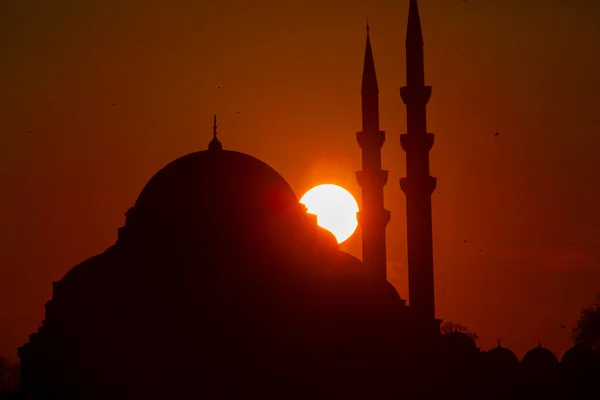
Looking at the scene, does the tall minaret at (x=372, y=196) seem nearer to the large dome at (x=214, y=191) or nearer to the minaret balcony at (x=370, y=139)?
the minaret balcony at (x=370, y=139)

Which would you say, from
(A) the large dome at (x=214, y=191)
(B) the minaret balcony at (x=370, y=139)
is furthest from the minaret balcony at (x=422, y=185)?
→ (A) the large dome at (x=214, y=191)

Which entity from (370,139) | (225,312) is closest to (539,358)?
(370,139)

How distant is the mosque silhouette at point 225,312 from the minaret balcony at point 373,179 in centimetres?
393

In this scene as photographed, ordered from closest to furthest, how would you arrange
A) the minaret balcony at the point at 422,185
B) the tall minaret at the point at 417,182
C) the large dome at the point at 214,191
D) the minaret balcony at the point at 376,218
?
the large dome at the point at 214,191 → the tall minaret at the point at 417,182 → the minaret balcony at the point at 422,185 → the minaret balcony at the point at 376,218

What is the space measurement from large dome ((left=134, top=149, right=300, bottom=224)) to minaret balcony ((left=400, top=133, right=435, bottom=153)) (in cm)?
468

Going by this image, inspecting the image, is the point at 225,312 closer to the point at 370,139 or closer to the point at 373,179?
the point at 373,179

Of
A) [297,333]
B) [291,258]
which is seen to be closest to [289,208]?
[291,258]

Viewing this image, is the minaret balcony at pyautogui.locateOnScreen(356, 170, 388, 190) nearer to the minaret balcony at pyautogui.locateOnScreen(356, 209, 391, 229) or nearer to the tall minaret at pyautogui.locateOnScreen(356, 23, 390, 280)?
the tall minaret at pyautogui.locateOnScreen(356, 23, 390, 280)

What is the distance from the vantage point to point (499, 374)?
2828 centimetres

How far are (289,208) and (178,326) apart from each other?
11.1 ft

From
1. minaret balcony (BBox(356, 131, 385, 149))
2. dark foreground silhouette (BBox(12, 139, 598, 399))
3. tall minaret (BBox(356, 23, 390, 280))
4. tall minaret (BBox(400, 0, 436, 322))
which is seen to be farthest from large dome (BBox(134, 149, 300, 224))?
minaret balcony (BBox(356, 131, 385, 149))

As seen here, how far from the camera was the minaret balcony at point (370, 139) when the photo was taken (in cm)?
3020

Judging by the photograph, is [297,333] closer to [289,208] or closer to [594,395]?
[289,208]

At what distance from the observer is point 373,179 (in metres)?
29.9
